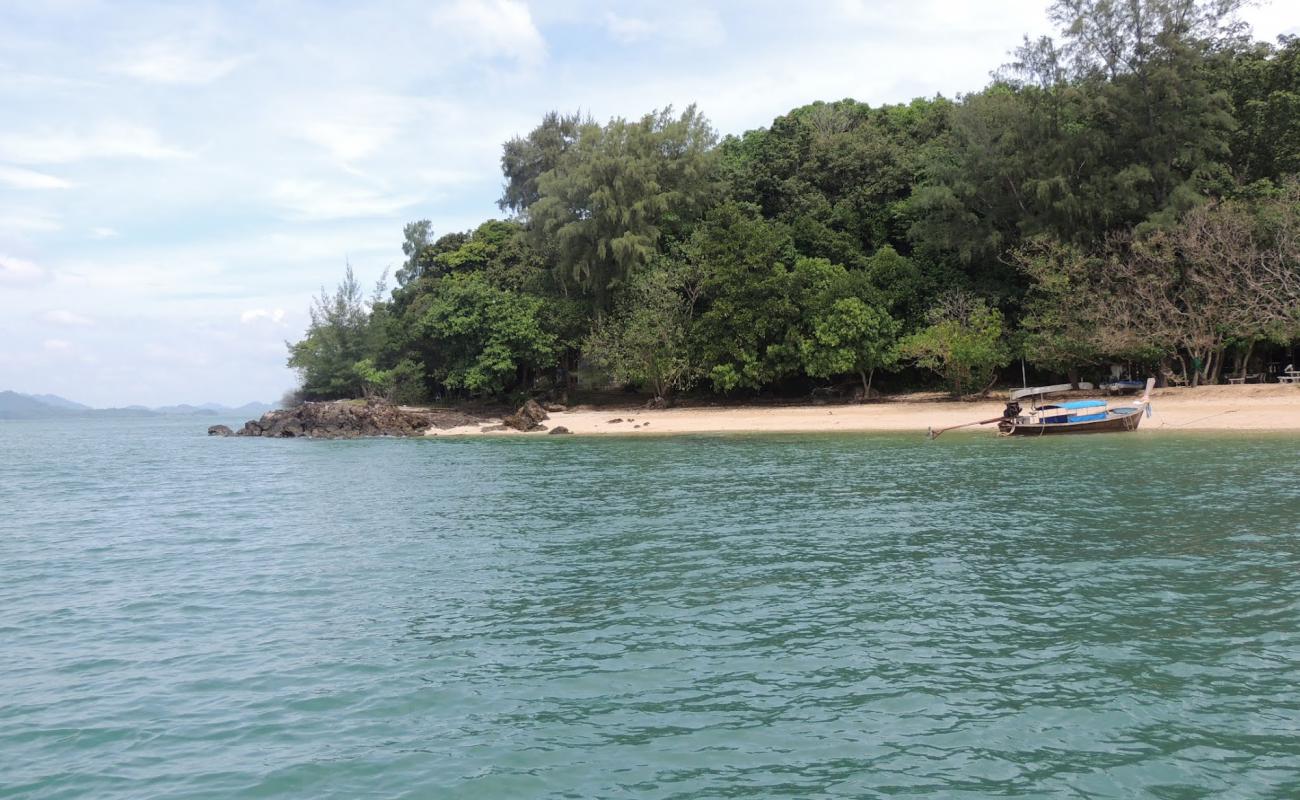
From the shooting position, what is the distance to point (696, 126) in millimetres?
58125

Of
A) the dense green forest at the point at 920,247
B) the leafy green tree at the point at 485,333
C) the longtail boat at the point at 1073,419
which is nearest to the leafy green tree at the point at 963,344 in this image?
the dense green forest at the point at 920,247

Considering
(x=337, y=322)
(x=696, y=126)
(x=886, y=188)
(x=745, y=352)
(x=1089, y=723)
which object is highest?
(x=696, y=126)

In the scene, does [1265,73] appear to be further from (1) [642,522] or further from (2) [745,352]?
(1) [642,522]

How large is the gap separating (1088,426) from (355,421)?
41.7 m

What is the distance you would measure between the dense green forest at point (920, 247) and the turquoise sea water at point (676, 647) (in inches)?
913

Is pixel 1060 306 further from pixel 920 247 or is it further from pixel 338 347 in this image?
pixel 338 347

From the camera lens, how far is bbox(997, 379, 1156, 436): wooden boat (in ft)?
114

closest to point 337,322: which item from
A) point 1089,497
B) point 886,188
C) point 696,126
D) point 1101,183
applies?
point 696,126

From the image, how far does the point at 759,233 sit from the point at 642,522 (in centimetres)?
3538

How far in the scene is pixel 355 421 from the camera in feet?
178

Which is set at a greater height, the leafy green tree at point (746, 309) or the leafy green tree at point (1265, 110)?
the leafy green tree at point (1265, 110)

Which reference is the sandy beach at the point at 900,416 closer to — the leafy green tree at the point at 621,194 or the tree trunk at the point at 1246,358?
the tree trunk at the point at 1246,358

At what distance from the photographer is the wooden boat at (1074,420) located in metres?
34.8

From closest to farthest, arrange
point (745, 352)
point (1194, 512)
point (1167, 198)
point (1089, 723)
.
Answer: point (1089, 723), point (1194, 512), point (1167, 198), point (745, 352)
